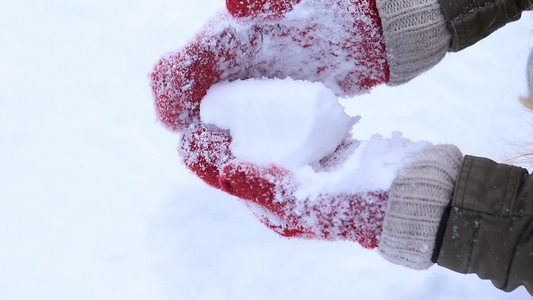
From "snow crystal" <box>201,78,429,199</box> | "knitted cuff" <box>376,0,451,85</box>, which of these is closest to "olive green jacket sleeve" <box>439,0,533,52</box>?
"knitted cuff" <box>376,0,451,85</box>

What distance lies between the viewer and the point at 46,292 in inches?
38.3

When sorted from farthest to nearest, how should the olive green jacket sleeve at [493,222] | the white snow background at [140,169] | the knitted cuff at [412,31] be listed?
the white snow background at [140,169]
the knitted cuff at [412,31]
the olive green jacket sleeve at [493,222]

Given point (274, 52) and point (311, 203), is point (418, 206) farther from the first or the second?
point (274, 52)

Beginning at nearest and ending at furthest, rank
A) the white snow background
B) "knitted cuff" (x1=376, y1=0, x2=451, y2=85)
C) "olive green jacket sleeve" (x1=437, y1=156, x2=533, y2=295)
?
"olive green jacket sleeve" (x1=437, y1=156, x2=533, y2=295) < "knitted cuff" (x1=376, y1=0, x2=451, y2=85) < the white snow background

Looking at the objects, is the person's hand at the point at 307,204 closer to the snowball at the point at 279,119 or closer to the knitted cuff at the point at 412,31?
the snowball at the point at 279,119

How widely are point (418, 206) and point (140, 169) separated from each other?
698mm

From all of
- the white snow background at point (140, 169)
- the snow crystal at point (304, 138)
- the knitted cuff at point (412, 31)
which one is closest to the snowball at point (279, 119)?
the snow crystal at point (304, 138)

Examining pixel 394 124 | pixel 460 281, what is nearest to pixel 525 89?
pixel 394 124

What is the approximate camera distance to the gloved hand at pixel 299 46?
683mm

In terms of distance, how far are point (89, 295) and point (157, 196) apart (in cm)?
23

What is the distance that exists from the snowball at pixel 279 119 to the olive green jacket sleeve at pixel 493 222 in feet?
0.56

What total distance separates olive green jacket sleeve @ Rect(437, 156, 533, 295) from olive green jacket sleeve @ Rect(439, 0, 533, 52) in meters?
0.22

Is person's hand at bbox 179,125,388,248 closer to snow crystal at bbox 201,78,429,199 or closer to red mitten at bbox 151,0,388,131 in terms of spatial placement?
snow crystal at bbox 201,78,429,199

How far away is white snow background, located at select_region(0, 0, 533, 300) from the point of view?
3.27 ft
